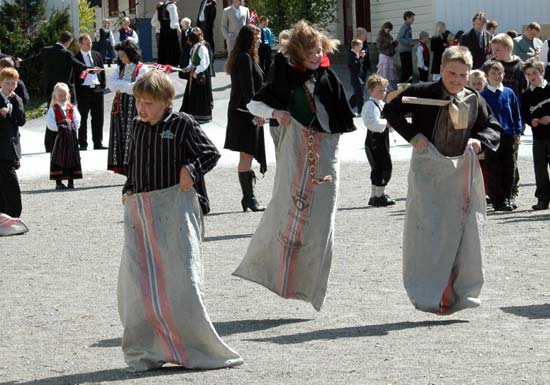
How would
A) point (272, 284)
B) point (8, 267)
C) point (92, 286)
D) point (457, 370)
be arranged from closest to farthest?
point (457, 370), point (272, 284), point (92, 286), point (8, 267)

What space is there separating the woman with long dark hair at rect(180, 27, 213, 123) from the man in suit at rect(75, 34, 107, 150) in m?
1.36

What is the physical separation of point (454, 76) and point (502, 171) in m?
5.94

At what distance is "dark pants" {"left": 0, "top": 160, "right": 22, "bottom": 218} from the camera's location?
1348 centimetres

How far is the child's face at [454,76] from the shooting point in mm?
8117

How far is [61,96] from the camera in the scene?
17.4 metres

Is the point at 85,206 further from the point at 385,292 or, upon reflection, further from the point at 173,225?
the point at 173,225

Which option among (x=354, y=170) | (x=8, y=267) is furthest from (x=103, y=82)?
(x=8, y=267)

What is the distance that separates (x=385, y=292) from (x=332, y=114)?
136 centimetres

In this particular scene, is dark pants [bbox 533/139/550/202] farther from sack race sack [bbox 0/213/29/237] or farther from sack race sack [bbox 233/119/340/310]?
sack race sack [bbox 233/119/340/310]

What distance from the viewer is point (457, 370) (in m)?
6.65

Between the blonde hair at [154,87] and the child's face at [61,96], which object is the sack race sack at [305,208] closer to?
the blonde hair at [154,87]

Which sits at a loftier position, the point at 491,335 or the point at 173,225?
the point at 173,225

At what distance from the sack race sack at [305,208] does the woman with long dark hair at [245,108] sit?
14.7ft

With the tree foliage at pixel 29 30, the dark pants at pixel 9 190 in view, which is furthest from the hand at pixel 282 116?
the tree foliage at pixel 29 30
